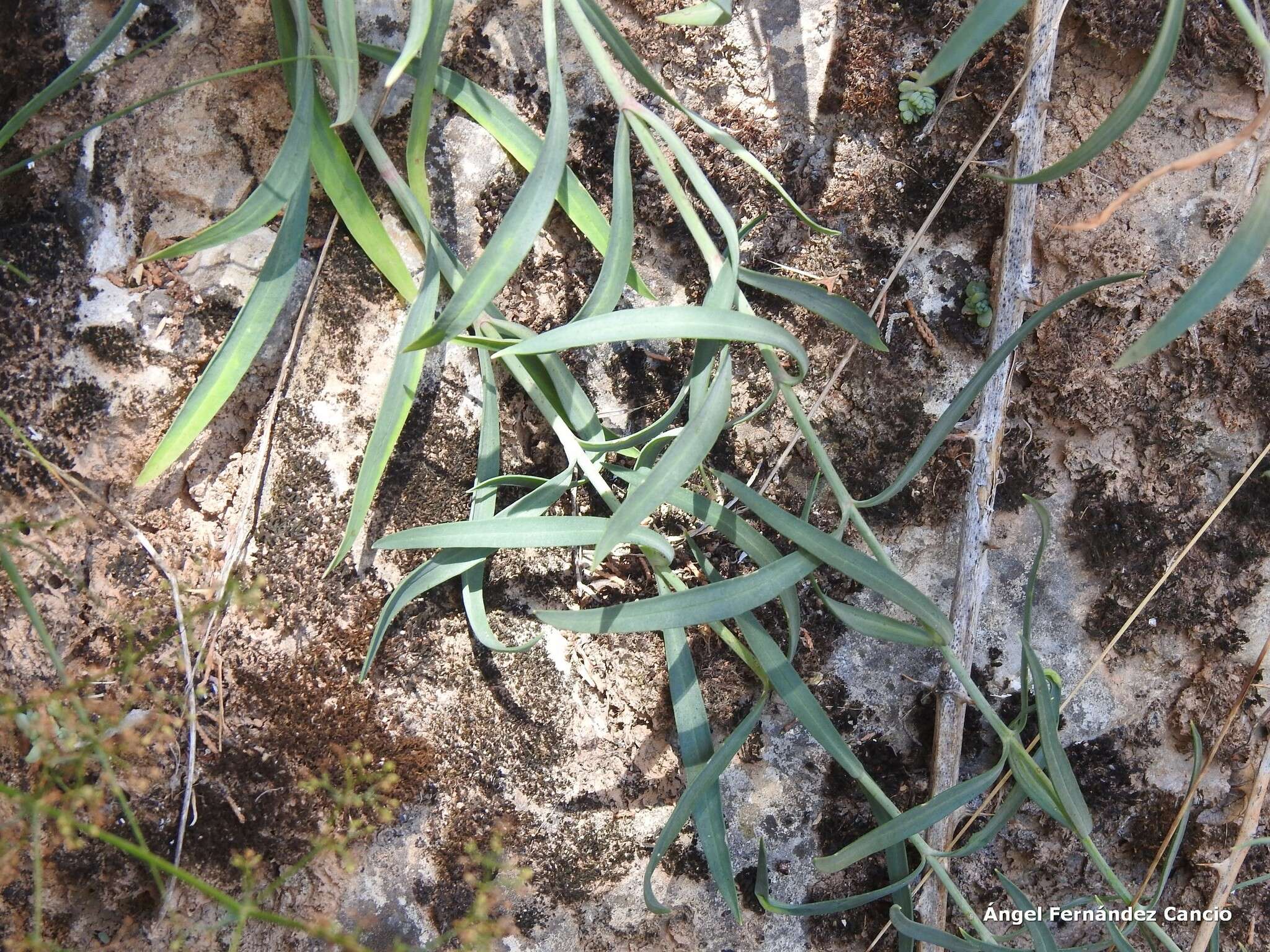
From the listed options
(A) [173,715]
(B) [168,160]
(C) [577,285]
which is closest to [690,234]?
(C) [577,285]

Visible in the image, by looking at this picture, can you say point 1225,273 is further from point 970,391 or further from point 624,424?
point 624,424

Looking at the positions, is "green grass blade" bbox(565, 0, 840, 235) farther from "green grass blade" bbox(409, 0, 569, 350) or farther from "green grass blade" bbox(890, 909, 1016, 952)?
"green grass blade" bbox(890, 909, 1016, 952)

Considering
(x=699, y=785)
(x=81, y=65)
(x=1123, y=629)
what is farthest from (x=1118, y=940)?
(x=81, y=65)

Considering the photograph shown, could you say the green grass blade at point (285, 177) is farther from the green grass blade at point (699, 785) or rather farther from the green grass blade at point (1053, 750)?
the green grass blade at point (1053, 750)

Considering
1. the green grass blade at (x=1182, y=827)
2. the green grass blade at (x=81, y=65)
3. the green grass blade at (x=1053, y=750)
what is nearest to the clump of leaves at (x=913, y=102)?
the green grass blade at (x=1053, y=750)

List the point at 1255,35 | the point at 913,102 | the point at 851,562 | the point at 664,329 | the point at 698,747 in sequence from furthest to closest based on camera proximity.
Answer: the point at 913,102 → the point at 698,747 → the point at 851,562 → the point at 664,329 → the point at 1255,35

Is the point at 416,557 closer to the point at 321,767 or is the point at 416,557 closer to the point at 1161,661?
the point at 321,767
